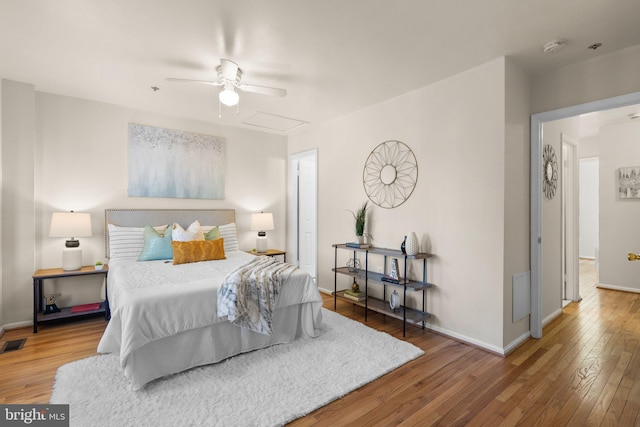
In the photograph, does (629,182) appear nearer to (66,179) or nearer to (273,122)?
(273,122)

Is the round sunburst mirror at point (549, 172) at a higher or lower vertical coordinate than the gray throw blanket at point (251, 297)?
higher

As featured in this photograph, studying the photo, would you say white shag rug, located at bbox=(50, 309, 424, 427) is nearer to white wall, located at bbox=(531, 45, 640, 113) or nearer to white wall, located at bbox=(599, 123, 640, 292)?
white wall, located at bbox=(531, 45, 640, 113)

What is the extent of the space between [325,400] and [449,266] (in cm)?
183

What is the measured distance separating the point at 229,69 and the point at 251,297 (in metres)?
2.03

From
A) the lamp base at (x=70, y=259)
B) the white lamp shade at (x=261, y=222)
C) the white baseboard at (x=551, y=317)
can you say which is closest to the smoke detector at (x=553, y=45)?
the white baseboard at (x=551, y=317)

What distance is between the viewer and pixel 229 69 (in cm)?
273

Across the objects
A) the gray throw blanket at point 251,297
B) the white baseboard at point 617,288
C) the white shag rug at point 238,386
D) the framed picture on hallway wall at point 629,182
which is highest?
the framed picture on hallway wall at point 629,182

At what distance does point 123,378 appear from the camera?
228 centimetres

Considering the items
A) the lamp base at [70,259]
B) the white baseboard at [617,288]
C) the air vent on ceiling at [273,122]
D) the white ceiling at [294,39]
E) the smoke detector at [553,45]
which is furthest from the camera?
the white baseboard at [617,288]

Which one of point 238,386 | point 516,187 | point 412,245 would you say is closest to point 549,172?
point 516,187

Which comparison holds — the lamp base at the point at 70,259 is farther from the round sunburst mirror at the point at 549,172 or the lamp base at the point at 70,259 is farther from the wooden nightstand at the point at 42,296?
the round sunburst mirror at the point at 549,172

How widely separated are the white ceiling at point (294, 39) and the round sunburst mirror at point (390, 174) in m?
0.70

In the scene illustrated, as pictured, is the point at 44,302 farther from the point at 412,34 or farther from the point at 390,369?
the point at 412,34

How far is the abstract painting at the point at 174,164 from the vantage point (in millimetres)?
4137
